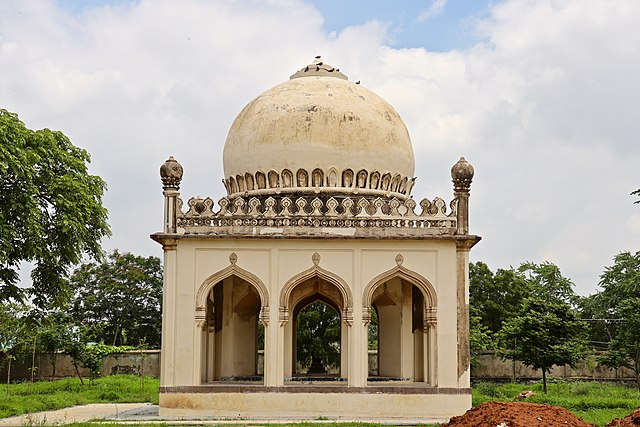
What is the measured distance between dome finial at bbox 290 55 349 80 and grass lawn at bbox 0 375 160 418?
9322mm

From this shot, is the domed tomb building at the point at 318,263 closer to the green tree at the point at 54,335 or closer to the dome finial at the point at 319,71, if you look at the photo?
the dome finial at the point at 319,71

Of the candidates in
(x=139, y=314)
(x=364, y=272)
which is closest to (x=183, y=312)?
(x=364, y=272)

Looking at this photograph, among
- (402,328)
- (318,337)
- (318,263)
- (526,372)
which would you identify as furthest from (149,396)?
(526,372)

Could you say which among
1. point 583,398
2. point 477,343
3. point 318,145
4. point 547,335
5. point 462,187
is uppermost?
point 318,145

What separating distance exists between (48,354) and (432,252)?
18.9m

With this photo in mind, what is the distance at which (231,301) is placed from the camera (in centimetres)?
2059

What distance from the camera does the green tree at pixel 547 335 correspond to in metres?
26.0

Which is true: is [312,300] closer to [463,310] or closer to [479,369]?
[463,310]

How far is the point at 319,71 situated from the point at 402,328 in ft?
21.8

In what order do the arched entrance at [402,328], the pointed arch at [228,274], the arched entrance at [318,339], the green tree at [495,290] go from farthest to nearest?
1. the green tree at [495,290]
2. the arched entrance at [318,339]
3. the arched entrance at [402,328]
4. the pointed arch at [228,274]

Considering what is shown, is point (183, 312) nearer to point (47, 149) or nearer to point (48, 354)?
point (47, 149)

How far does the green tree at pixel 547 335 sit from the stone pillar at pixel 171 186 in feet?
43.3

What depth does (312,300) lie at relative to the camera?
67.9 ft

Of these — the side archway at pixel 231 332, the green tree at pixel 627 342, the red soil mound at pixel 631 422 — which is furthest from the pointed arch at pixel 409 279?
the green tree at pixel 627 342
